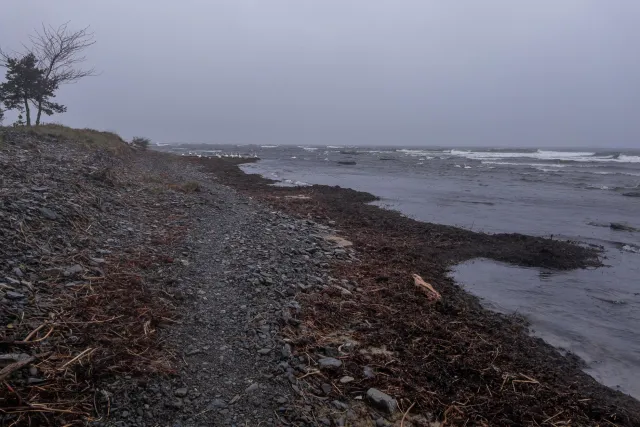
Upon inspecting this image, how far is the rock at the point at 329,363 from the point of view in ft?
13.7

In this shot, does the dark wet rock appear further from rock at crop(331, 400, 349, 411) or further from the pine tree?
the pine tree

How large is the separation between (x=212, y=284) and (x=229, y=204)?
24.2 ft

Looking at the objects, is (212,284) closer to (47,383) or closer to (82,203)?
(47,383)

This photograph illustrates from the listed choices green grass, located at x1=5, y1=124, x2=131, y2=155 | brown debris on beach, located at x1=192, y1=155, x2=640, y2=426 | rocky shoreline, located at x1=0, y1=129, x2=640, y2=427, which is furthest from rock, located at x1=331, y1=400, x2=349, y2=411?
green grass, located at x1=5, y1=124, x2=131, y2=155

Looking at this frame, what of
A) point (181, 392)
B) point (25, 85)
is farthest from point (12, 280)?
point (25, 85)

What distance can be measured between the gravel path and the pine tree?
22.5m

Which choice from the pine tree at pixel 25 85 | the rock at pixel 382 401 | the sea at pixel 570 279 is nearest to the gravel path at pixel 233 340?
the rock at pixel 382 401

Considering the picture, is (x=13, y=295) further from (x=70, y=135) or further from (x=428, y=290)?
(x=70, y=135)

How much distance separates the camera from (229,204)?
12.9 meters

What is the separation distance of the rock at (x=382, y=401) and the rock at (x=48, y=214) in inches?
209

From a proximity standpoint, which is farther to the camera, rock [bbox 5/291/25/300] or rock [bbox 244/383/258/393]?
rock [bbox 5/291/25/300]

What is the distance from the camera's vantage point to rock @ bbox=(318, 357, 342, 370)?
419cm

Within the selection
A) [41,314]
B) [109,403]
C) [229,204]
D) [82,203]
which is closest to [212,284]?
[41,314]

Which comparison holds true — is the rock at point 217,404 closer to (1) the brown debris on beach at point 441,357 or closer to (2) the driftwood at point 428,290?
(1) the brown debris on beach at point 441,357
